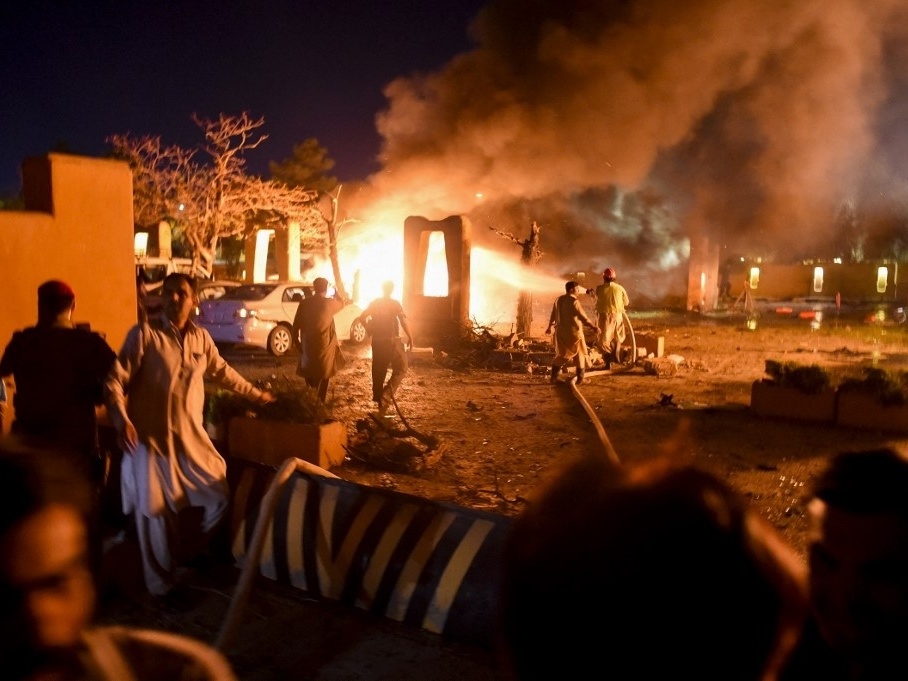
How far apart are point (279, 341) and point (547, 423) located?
7.03 m

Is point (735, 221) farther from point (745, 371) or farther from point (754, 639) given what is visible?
point (754, 639)

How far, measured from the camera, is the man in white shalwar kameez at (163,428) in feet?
12.8

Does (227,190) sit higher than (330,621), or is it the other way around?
(227,190)

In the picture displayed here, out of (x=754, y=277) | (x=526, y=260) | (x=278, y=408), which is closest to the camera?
(x=278, y=408)

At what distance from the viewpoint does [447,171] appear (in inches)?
909

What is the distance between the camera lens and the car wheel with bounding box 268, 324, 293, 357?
13883 mm

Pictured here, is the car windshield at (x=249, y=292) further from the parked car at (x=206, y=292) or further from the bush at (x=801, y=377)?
the bush at (x=801, y=377)

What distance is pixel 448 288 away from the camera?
15703 millimetres

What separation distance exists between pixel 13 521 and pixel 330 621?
298 cm

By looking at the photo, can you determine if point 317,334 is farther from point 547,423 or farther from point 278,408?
point 547,423

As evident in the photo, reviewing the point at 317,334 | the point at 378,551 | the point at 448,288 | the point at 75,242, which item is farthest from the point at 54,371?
the point at 448,288

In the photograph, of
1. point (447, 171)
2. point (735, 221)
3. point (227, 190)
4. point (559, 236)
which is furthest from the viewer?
point (559, 236)

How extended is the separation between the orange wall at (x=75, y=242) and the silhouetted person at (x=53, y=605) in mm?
5493

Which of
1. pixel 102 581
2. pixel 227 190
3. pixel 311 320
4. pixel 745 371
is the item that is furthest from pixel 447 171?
pixel 102 581
